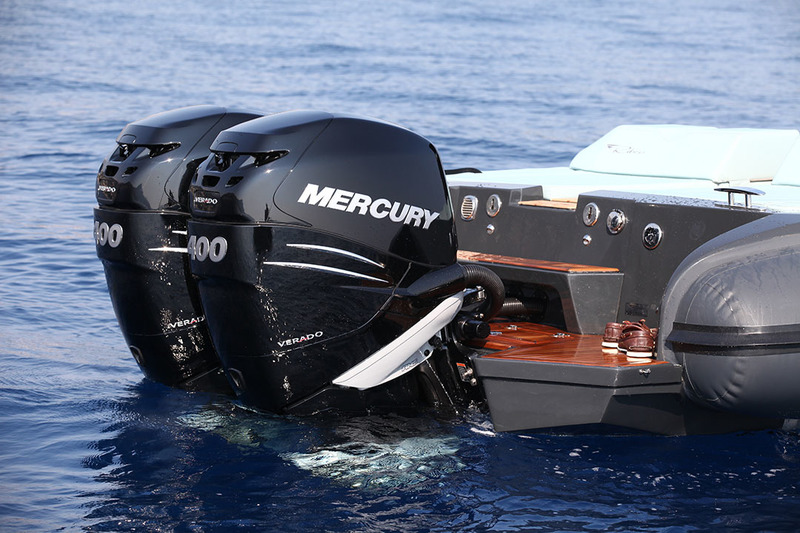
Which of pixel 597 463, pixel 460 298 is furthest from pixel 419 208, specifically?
pixel 597 463

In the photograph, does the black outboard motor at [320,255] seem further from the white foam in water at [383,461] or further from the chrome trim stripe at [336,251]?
the white foam in water at [383,461]

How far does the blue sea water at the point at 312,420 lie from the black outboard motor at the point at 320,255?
289mm

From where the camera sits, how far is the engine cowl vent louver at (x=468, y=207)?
4910 mm

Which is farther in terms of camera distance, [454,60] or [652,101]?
[454,60]

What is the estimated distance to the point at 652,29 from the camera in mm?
26016

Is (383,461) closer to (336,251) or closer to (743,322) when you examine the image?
(336,251)

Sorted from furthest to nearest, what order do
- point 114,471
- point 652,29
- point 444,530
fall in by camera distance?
point 652,29 → point 114,471 → point 444,530

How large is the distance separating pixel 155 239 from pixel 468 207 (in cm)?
151

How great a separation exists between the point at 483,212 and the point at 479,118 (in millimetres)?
9810

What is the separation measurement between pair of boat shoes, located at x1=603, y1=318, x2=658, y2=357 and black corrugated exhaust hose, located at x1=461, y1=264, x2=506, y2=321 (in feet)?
1.35

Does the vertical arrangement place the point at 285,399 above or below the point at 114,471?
above

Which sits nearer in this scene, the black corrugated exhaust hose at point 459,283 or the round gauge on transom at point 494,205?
the black corrugated exhaust hose at point 459,283

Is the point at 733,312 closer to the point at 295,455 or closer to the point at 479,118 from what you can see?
the point at 295,455

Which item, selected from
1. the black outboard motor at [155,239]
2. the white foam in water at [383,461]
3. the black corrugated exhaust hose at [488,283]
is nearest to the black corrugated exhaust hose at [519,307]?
the black corrugated exhaust hose at [488,283]
